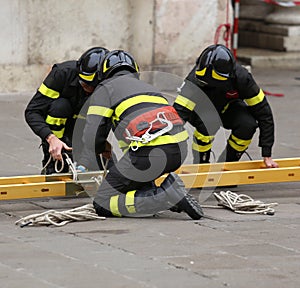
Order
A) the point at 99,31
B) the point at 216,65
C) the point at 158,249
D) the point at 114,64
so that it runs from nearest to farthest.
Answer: the point at 158,249 < the point at 114,64 < the point at 216,65 < the point at 99,31

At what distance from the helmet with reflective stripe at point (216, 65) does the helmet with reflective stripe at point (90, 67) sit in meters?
0.80

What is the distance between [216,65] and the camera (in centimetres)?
783

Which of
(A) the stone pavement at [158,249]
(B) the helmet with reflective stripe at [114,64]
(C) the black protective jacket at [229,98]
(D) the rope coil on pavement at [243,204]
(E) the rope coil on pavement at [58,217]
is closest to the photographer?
(A) the stone pavement at [158,249]

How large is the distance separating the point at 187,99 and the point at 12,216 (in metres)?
1.75

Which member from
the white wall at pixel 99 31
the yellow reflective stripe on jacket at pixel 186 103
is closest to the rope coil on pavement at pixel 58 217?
the yellow reflective stripe on jacket at pixel 186 103

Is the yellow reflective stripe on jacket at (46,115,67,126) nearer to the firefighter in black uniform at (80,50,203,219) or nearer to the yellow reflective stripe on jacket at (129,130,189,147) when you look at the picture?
the firefighter in black uniform at (80,50,203,219)

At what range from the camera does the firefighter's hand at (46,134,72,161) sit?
297 inches

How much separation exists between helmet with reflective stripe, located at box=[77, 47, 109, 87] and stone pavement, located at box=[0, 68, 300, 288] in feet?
3.08

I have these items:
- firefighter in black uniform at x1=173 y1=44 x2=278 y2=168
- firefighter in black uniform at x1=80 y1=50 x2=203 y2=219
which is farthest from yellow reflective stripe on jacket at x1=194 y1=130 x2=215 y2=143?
firefighter in black uniform at x1=80 y1=50 x2=203 y2=219

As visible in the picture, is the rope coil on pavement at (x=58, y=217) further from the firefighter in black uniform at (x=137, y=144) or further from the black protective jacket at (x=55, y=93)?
the black protective jacket at (x=55, y=93)

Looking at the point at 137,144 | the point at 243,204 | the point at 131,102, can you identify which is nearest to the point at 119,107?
the point at 131,102

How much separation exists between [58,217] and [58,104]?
126 cm

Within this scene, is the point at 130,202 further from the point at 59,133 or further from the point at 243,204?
the point at 59,133

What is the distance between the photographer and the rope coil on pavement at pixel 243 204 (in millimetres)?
7461
